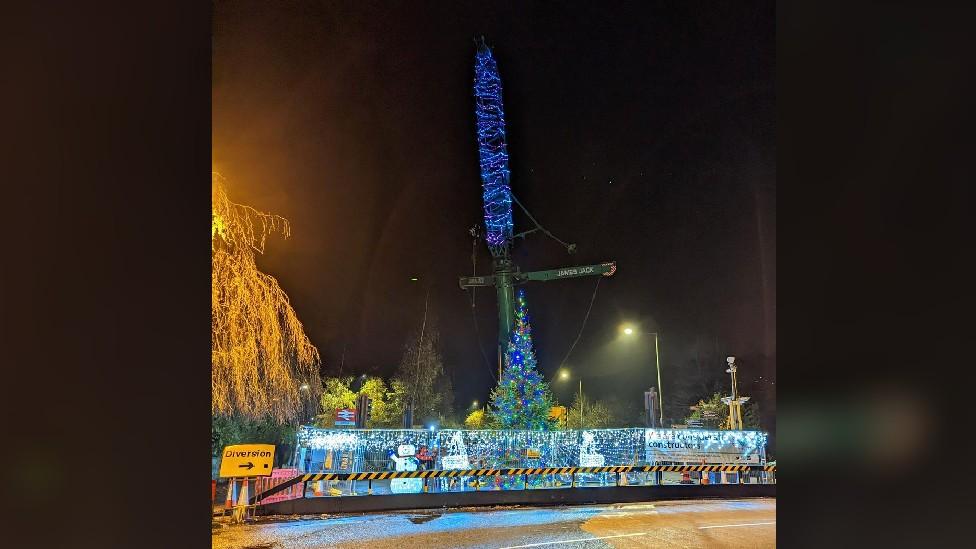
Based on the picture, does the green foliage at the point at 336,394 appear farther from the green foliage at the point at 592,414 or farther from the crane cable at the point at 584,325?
the green foliage at the point at 592,414

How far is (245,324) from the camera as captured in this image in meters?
7.85

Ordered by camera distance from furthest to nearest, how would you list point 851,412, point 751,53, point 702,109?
point 702,109, point 751,53, point 851,412

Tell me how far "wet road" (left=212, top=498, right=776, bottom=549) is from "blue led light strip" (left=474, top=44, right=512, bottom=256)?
765 cm

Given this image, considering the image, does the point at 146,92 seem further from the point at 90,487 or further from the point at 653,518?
the point at 653,518

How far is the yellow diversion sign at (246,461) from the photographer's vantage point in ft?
25.2

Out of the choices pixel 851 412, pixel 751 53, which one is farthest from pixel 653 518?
pixel 851 412

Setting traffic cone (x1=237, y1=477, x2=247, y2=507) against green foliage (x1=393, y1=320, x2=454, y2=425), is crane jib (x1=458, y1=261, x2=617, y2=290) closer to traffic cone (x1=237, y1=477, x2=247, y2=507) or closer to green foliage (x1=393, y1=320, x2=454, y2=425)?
green foliage (x1=393, y1=320, x2=454, y2=425)

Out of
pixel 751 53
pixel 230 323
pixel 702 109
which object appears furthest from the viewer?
pixel 702 109

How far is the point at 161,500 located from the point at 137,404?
0.15 m

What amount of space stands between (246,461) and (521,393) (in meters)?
6.75

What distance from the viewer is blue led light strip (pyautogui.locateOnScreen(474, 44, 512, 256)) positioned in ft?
43.8

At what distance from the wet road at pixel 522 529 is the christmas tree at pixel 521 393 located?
427 cm

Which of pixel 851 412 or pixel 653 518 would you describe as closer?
pixel 851 412

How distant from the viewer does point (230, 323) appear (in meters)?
7.75
